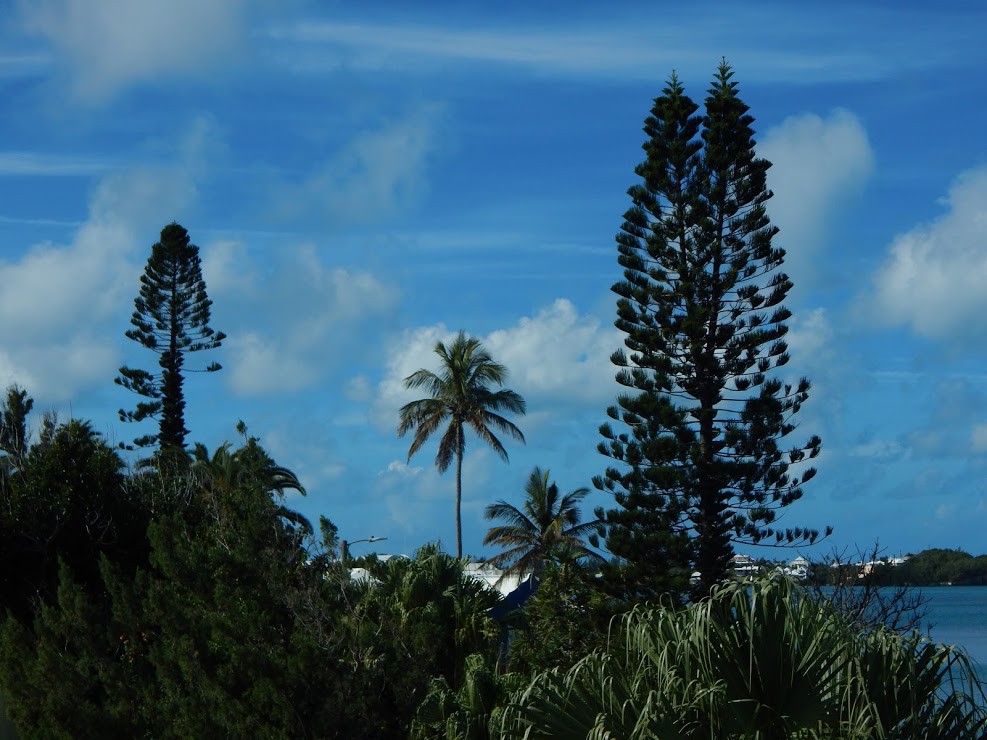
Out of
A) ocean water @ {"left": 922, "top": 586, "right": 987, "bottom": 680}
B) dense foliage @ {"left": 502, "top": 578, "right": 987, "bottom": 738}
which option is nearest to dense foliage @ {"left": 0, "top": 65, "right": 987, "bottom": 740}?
dense foliage @ {"left": 502, "top": 578, "right": 987, "bottom": 738}

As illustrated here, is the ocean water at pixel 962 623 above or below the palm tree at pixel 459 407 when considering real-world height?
below

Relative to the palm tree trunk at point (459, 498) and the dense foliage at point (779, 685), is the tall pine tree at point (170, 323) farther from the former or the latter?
the dense foliage at point (779, 685)

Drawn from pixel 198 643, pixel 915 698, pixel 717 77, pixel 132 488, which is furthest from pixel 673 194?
pixel 915 698

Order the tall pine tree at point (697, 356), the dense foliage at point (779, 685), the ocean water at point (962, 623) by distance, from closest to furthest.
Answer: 1. the dense foliage at point (779, 685)
2. the tall pine tree at point (697, 356)
3. the ocean water at point (962, 623)

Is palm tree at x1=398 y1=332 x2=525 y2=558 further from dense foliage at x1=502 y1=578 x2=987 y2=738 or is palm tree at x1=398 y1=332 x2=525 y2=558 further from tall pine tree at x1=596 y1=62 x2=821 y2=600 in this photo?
dense foliage at x1=502 y1=578 x2=987 y2=738

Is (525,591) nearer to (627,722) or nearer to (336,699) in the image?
(336,699)

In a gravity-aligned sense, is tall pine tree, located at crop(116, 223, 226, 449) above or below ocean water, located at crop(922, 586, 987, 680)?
above

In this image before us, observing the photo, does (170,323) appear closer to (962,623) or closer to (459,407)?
(459,407)

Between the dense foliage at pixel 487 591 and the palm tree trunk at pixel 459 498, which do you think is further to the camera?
the palm tree trunk at pixel 459 498

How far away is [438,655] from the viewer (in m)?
15.8

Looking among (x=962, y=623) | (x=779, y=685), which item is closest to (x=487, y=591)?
(x=779, y=685)

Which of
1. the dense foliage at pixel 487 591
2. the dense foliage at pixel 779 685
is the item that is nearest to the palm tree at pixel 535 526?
the dense foliage at pixel 487 591

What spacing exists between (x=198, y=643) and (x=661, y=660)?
8.01m

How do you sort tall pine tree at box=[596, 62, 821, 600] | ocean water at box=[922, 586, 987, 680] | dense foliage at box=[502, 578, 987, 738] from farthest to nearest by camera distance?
ocean water at box=[922, 586, 987, 680]
tall pine tree at box=[596, 62, 821, 600]
dense foliage at box=[502, 578, 987, 738]
